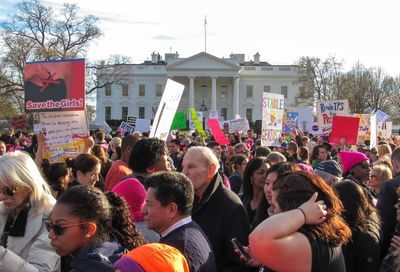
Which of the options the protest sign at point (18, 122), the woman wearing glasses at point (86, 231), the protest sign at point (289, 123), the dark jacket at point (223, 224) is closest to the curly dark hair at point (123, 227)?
the woman wearing glasses at point (86, 231)

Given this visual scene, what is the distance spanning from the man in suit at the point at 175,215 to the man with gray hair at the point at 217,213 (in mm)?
831

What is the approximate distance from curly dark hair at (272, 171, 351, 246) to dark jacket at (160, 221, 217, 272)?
0.55m

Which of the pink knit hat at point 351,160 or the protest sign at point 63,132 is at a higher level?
the protest sign at point 63,132

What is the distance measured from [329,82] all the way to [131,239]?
72623 millimetres

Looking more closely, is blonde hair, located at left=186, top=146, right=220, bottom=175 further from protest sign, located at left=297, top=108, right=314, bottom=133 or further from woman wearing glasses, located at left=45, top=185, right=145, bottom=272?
protest sign, located at left=297, top=108, right=314, bottom=133

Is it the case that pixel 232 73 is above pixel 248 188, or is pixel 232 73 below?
above

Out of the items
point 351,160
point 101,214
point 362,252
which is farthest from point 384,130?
point 101,214

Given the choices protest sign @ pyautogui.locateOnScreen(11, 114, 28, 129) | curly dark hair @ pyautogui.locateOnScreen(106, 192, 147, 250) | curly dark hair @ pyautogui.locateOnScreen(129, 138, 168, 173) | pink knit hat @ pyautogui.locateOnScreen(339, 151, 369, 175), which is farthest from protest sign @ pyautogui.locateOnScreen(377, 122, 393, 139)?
curly dark hair @ pyautogui.locateOnScreen(106, 192, 147, 250)

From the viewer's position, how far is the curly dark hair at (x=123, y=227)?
286 centimetres

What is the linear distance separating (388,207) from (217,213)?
76.0 inches

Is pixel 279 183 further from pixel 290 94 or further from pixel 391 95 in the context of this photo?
pixel 290 94

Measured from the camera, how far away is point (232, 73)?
84938 mm

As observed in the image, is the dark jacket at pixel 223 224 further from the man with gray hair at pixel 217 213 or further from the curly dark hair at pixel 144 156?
the curly dark hair at pixel 144 156

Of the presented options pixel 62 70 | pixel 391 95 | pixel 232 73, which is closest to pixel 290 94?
pixel 232 73
